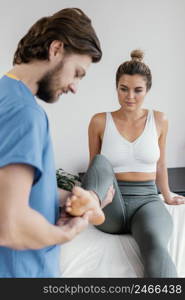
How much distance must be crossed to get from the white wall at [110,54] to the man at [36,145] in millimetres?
1804

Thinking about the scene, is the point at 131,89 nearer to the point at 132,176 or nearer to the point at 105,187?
the point at 132,176

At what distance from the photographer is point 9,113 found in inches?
24.6

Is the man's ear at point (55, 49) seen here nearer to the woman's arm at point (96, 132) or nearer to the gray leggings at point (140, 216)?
the gray leggings at point (140, 216)

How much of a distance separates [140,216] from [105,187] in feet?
1.35

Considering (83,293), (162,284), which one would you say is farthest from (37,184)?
(162,284)

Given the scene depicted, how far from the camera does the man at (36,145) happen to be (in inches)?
23.4

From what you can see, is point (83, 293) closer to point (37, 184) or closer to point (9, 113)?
point (37, 184)

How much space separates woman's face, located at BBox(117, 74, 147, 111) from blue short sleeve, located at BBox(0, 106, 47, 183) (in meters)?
1.09

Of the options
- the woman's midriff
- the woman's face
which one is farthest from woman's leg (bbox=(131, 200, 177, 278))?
the woman's face

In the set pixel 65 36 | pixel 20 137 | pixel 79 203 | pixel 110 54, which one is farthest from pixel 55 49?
pixel 110 54

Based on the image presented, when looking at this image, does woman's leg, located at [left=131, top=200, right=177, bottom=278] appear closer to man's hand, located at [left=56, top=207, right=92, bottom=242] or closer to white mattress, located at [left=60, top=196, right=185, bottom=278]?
white mattress, located at [left=60, top=196, right=185, bottom=278]

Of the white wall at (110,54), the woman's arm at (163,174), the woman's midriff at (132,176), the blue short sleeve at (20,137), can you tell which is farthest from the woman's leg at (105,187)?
the white wall at (110,54)

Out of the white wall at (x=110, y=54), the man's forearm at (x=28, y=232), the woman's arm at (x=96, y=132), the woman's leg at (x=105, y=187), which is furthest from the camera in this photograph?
the white wall at (x=110, y=54)

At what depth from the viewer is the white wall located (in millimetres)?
2453
